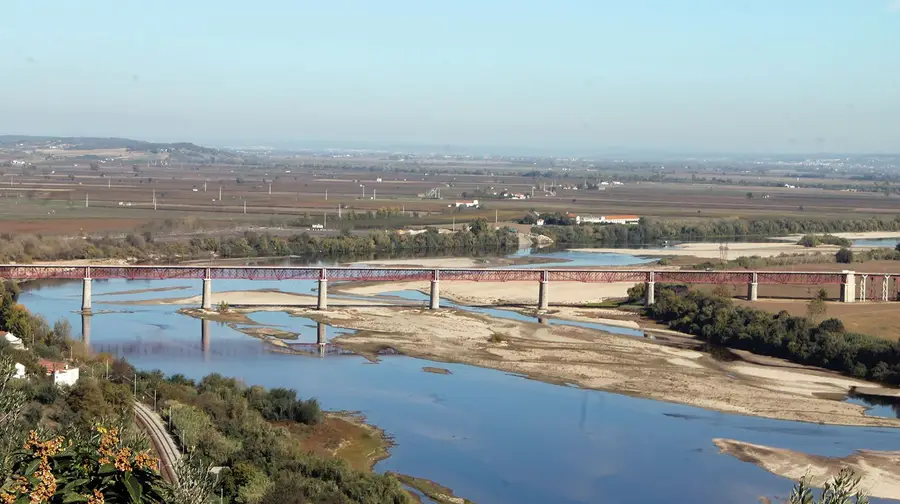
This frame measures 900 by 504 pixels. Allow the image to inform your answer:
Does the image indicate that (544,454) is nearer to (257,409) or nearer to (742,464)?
(742,464)

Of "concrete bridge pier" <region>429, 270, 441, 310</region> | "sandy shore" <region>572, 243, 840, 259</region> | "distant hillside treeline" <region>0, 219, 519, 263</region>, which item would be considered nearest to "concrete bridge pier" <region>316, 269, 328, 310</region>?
"concrete bridge pier" <region>429, 270, 441, 310</region>

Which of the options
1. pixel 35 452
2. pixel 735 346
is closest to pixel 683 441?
pixel 735 346

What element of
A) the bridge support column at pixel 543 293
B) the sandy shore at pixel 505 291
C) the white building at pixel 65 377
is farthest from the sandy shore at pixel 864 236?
the white building at pixel 65 377

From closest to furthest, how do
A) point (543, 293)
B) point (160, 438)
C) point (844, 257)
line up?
point (160, 438)
point (543, 293)
point (844, 257)

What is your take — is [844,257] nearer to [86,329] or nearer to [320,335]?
[320,335]

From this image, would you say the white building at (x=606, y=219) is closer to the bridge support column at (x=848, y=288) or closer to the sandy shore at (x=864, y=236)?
the sandy shore at (x=864, y=236)

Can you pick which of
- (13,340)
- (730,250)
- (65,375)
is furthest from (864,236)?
(65,375)

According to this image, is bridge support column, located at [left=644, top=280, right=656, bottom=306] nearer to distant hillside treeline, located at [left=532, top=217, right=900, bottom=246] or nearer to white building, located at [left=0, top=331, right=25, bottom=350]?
white building, located at [left=0, top=331, right=25, bottom=350]
